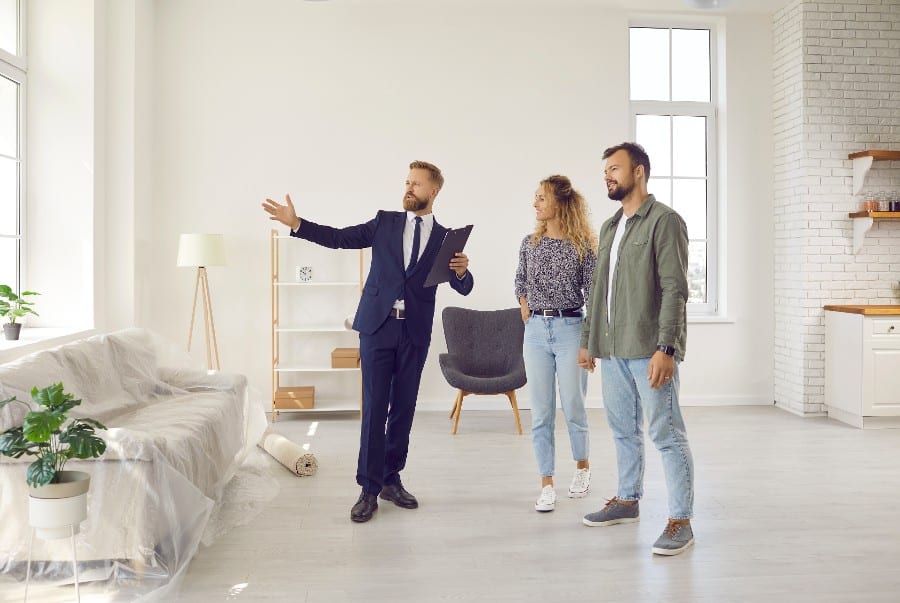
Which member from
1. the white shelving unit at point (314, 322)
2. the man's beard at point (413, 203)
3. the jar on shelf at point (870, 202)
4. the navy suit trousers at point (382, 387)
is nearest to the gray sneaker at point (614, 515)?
the navy suit trousers at point (382, 387)

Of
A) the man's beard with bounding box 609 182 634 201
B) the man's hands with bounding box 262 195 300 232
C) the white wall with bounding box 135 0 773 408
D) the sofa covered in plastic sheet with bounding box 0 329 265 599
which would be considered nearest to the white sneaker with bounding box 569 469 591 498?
the man's beard with bounding box 609 182 634 201

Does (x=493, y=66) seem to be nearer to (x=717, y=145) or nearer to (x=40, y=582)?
(x=717, y=145)

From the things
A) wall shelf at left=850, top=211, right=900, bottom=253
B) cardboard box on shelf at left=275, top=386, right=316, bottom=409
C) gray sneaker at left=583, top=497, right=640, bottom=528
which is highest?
wall shelf at left=850, top=211, right=900, bottom=253

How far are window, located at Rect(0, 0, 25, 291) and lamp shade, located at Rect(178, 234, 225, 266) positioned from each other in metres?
1.07

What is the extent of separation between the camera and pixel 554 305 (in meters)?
3.76

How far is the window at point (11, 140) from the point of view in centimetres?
512

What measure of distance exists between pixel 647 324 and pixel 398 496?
1499 millimetres

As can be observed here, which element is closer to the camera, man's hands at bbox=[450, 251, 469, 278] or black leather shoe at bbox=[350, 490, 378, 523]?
black leather shoe at bbox=[350, 490, 378, 523]

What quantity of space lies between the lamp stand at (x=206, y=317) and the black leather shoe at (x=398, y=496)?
8.85ft

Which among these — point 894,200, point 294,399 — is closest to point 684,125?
point 894,200

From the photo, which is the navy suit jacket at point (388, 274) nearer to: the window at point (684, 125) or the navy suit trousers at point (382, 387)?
the navy suit trousers at point (382, 387)

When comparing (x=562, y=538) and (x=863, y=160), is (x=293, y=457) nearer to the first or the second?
(x=562, y=538)

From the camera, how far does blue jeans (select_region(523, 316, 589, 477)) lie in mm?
3748

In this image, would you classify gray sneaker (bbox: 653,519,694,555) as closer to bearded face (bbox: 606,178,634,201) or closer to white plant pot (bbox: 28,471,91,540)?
bearded face (bbox: 606,178,634,201)
